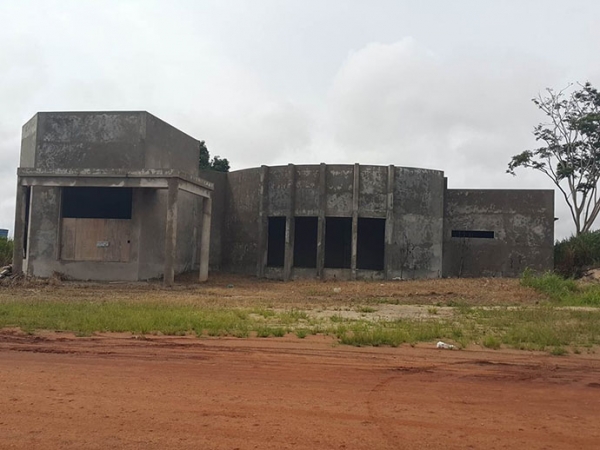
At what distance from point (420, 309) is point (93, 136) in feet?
44.9

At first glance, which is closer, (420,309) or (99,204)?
(420,309)

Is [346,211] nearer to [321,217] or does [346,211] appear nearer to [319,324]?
[321,217]

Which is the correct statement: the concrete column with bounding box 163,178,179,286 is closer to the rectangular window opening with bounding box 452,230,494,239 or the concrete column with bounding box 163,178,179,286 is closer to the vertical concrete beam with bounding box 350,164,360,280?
the vertical concrete beam with bounding box 350,164,360,280

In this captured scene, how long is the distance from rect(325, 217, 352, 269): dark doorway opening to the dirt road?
19.6 metres

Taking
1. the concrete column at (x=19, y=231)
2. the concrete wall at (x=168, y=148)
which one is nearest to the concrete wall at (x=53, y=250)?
the concrete column at (x=19, y=231)

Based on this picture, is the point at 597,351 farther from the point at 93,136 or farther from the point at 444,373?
the point at 93,136

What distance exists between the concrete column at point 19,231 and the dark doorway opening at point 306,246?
12.1m

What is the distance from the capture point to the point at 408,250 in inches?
988

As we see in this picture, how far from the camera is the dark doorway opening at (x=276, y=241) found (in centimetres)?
2744

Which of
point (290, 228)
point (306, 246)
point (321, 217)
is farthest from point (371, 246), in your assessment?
point (290, 228)

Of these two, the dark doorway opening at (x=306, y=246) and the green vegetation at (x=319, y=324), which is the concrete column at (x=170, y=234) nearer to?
the green vegetation at (x=319, y=324)

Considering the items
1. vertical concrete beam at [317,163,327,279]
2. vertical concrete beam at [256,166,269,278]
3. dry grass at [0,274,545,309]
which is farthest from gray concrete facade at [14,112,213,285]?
vertical concrete beam at [317,163,327,279]

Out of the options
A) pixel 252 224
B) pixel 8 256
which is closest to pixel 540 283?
pixel 252 224

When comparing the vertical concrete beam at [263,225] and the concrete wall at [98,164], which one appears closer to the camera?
the concrete wall at [98,164]
